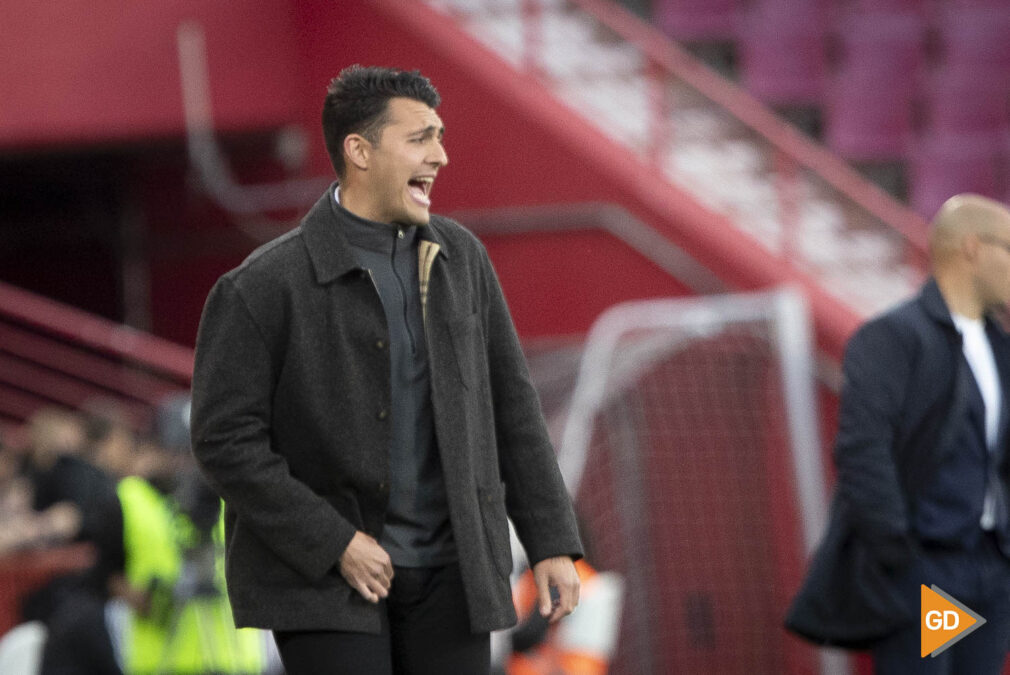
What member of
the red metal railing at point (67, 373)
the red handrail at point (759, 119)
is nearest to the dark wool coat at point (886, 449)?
the red handrail at point (759, 119)

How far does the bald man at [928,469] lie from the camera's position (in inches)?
160

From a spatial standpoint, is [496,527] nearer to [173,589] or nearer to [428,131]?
[428,131]

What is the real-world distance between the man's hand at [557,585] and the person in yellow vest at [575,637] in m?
3.06

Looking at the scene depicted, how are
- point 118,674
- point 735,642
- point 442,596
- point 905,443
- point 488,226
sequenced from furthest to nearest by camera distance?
point 488,226, point 735,642, point 118,674, point 905,443, point 442,596

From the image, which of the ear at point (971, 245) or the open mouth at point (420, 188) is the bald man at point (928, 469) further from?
the open mouth at point (420, 188)

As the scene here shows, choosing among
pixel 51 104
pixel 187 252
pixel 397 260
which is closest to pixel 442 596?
pixel 397 260

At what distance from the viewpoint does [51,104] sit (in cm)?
889

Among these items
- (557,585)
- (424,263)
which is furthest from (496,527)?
(424,263)

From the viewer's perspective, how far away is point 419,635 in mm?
2719

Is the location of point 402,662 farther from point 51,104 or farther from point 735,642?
point 51,104

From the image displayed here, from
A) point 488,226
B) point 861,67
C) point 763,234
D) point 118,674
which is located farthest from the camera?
point 861,67

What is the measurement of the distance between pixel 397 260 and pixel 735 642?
4.41 m

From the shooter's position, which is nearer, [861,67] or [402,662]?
[402,662]

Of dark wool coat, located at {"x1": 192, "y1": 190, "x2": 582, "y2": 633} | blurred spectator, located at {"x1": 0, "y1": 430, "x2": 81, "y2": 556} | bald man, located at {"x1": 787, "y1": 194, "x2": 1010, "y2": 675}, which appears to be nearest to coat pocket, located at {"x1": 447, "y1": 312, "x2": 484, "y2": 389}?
dark wool coat, located at {"x1": 192, "y1": 190, "x2": 582, "y2": 633}
